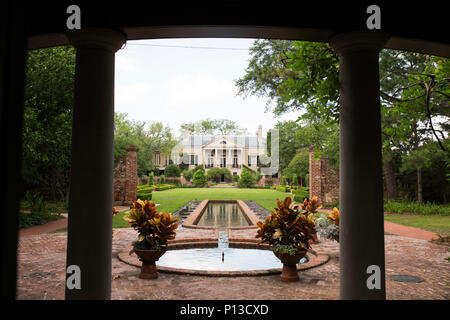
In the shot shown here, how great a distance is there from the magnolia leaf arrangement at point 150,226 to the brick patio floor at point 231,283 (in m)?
0.52

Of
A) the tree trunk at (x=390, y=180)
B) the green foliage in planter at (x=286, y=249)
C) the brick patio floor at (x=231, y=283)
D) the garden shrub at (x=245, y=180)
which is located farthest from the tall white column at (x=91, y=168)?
the garden shrub at (x=245, y=180)

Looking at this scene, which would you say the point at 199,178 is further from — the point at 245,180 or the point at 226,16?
the point at 226,16

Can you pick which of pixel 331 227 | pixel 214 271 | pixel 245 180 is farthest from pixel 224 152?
pixel 214 271

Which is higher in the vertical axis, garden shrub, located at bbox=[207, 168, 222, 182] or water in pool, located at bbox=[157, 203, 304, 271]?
garden shrub, located at bbox=[207, 168, 222, 182]

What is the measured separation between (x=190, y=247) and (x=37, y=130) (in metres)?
5.26

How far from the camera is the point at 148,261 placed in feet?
16.4

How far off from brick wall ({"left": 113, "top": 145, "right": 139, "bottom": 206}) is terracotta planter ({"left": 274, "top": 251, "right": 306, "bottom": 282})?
12025 millimetres

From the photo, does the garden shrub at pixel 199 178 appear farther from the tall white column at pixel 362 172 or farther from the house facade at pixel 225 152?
the tall white column at pixel 362 172

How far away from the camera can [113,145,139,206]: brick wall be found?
15.8 meters

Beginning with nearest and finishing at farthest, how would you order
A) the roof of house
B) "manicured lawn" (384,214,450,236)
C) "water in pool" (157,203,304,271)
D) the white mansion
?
"water in pool" (157,203,304,271), "manicured lawn" (384,214,450,236), the white mansion, the roof of house

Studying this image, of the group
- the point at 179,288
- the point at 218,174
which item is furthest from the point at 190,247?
the point at 218,174

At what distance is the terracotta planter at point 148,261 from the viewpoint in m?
4.94

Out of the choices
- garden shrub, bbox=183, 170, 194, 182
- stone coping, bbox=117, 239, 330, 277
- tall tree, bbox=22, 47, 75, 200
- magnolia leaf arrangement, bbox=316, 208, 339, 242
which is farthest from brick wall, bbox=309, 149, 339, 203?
garden shrub, bbox=183, 170, 194, 182

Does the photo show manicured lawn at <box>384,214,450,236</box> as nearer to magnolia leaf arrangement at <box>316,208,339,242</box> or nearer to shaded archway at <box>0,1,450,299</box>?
magnolia leaf arrangement at <box>316,208,339,242</box>
